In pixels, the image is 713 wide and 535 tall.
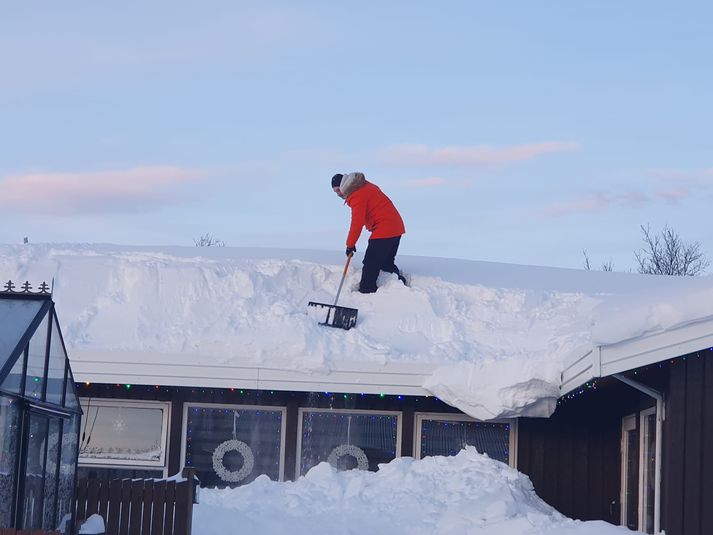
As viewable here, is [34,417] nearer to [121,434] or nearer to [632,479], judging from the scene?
[121,434]

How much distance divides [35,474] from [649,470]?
618 centimetres

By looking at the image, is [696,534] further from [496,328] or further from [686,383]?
[496,328]

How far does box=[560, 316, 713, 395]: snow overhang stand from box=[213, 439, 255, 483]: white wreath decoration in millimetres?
5029

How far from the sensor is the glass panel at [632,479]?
40.9ft

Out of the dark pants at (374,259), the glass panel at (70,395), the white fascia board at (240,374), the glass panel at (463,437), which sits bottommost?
the glass panel at (463,437)


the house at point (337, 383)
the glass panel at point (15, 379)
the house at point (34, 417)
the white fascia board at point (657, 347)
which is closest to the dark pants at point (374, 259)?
the house at point (337, 383)

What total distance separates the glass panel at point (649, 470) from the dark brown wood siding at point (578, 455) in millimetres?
1345

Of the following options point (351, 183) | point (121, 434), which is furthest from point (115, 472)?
point (351, 183)

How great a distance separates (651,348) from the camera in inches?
380

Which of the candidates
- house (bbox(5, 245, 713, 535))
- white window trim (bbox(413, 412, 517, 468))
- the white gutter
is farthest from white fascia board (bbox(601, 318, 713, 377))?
white window trim (bbox(413, 412, 517, 468))

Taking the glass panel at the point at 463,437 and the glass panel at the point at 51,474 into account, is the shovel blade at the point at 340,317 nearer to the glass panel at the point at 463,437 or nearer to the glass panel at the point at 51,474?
the glass panel at the point at 463,437

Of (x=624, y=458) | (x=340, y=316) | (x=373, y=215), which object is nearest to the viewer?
(x=624, y=458)

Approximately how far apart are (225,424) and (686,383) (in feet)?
19.1

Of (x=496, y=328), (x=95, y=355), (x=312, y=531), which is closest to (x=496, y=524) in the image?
(x=312, y=531)
